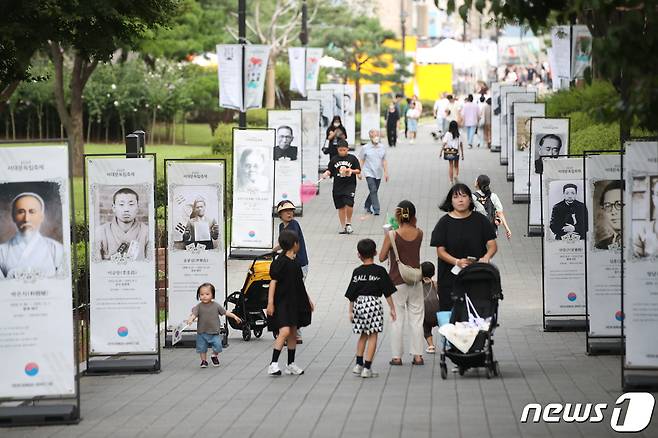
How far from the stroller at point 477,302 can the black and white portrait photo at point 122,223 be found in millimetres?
3143

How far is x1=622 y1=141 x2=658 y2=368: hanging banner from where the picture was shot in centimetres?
1220

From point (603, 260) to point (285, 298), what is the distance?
3.34 metres

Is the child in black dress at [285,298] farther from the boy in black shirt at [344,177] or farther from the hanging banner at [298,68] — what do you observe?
A: the hanging banner at [298,68]

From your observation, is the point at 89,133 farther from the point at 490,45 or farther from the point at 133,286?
the point at 133,286

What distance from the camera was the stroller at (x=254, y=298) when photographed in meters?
17.1

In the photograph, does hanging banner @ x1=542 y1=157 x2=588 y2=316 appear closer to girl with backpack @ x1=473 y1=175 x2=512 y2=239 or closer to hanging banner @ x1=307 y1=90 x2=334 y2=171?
girl with backpack @ x1=473 y1=175 x2=512 y2=239

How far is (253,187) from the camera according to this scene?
2397 cm

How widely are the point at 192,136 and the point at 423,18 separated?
86637mm

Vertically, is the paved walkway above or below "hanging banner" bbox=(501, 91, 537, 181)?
below

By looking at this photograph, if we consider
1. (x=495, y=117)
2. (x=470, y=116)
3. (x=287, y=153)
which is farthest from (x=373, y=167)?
(x=470, y=116)

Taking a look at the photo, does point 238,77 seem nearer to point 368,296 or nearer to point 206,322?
point 206,322

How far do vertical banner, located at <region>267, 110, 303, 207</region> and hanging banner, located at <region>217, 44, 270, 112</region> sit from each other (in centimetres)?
53

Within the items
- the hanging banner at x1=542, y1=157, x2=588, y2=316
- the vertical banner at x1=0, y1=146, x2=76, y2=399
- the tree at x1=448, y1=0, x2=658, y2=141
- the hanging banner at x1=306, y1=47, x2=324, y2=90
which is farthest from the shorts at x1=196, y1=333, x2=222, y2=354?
the hanging banner at x1=306, y1=47, x2=324, y2=90

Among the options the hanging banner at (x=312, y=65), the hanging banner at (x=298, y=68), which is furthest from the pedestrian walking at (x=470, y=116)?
the hanging banner at (x=298, y=68)
